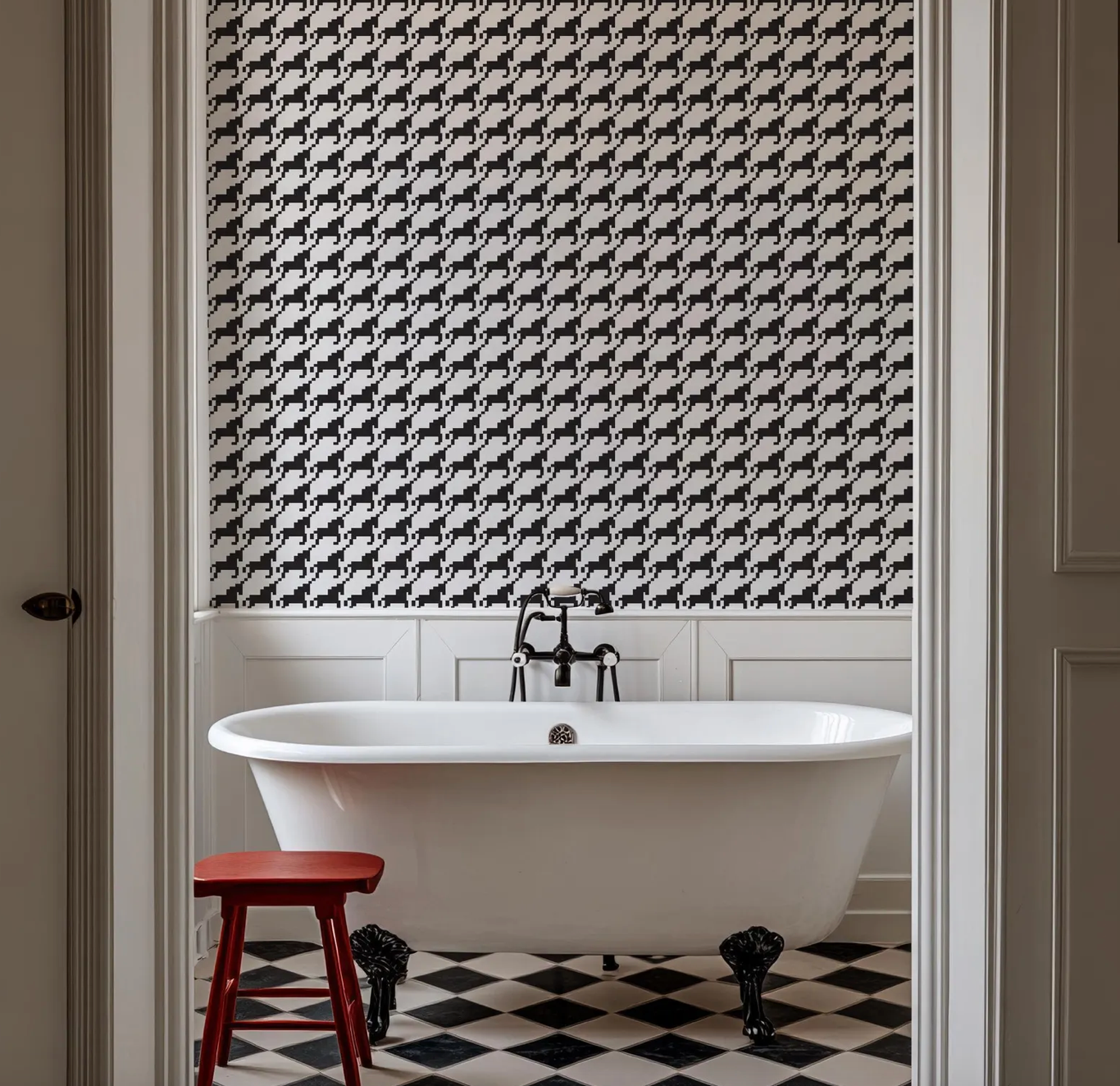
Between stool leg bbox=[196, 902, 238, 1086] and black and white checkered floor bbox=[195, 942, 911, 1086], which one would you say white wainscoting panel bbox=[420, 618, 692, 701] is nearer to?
black and white checkered floor bbox=[195, 942, 911, 1086]

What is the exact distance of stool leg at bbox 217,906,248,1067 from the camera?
2.50 m

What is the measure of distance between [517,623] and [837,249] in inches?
57.7

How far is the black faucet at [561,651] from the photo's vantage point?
3516 millimetres

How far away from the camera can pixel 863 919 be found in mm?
3600

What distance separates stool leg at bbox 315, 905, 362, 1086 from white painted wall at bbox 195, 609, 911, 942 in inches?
48.6
